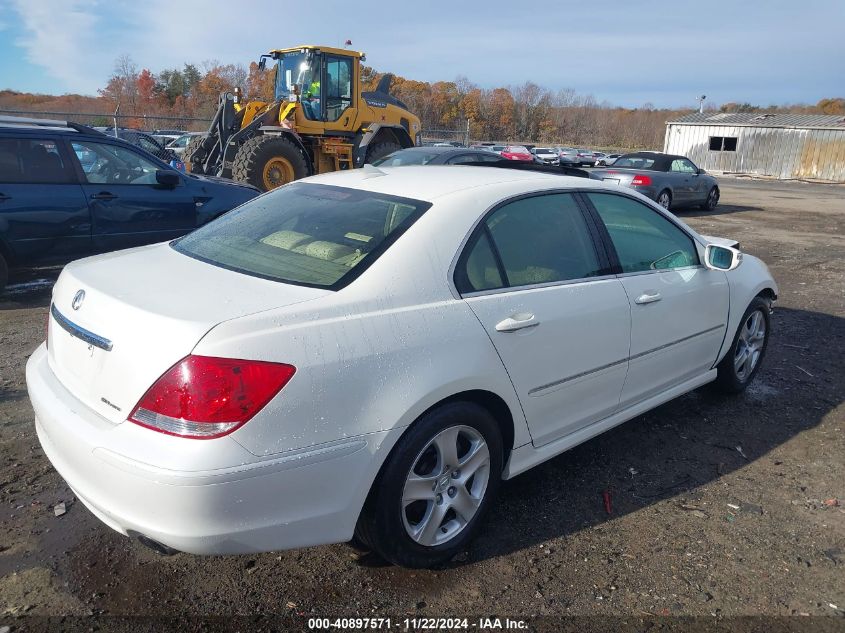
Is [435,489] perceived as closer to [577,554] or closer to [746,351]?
[577,554]

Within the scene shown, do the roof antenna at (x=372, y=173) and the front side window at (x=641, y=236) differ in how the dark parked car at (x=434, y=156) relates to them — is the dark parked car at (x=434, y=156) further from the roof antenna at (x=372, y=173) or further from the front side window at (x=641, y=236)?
the roof antenna at (x=372, y=173)

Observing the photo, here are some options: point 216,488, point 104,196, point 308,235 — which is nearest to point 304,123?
point 104,196

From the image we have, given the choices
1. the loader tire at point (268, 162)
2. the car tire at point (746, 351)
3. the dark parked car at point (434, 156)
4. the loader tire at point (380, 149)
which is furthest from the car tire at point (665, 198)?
the car tire at point (746, 351)

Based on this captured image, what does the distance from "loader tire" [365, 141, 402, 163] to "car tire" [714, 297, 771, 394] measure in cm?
1077

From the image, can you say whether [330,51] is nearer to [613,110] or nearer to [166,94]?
[166,94]

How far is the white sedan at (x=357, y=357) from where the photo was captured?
7.17 feet

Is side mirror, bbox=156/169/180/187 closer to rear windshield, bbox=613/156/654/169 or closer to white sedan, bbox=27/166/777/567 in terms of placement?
white sedan, bbox=27/166/777/567

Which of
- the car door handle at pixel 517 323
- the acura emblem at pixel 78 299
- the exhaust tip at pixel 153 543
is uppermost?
the acura emblem at pixel 78 299

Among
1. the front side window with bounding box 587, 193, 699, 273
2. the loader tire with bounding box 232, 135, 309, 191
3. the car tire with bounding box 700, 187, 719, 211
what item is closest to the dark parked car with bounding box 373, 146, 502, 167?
the loader tire with bounding box 232, 135, 309, 191

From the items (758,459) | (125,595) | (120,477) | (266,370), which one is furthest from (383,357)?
(758,459)

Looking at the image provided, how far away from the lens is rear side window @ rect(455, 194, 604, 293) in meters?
2.92

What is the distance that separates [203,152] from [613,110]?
86.8 m

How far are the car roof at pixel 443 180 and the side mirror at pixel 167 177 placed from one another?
4169 millimetres

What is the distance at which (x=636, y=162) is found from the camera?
16391 mm
